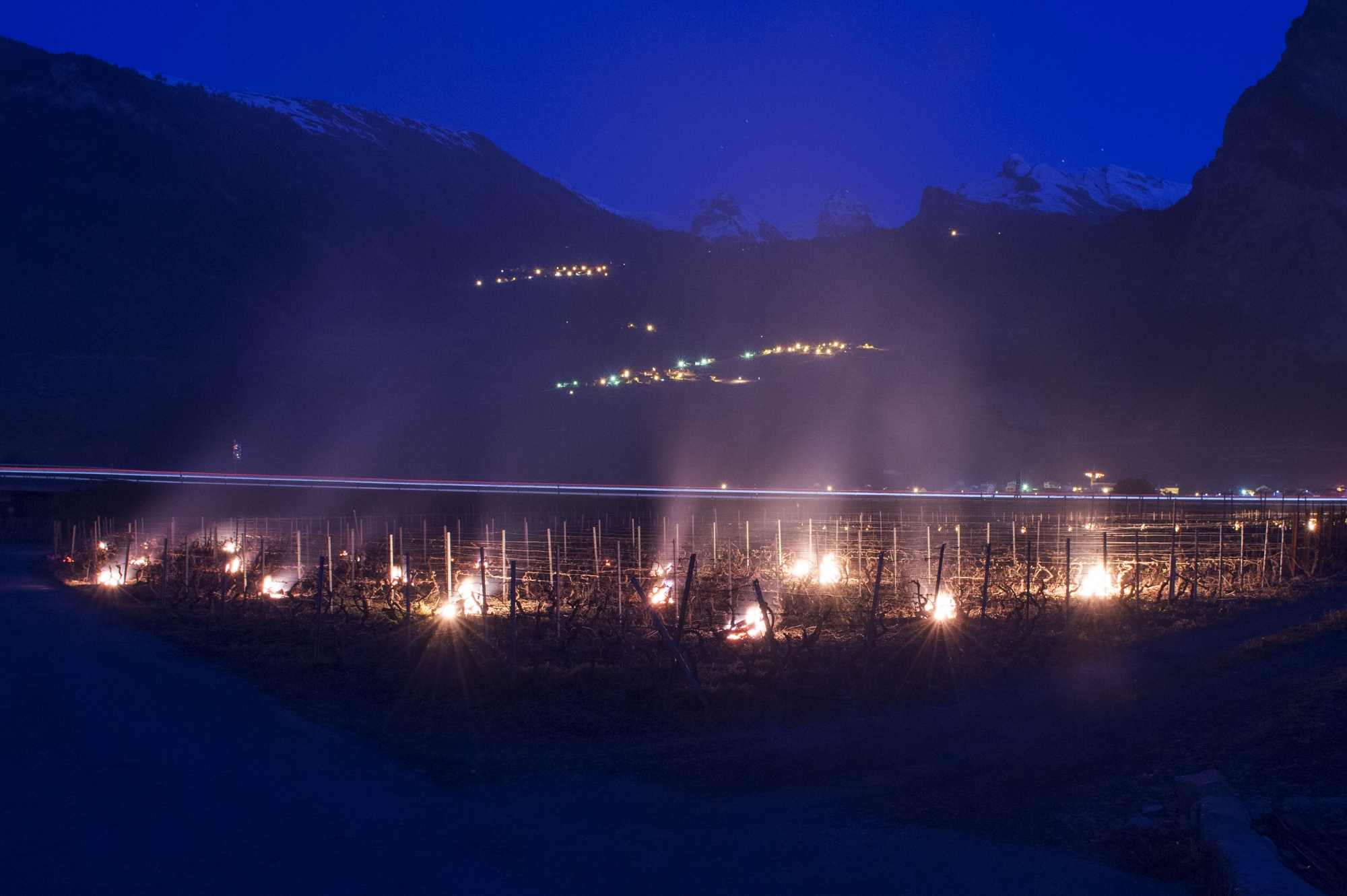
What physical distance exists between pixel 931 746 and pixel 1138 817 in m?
1.62

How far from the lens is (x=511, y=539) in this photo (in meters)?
17.8

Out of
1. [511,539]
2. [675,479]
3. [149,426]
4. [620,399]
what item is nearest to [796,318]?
[620,399]

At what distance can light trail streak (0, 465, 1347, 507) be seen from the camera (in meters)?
25.1

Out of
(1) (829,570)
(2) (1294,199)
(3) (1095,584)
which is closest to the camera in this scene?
(3) (1095,584)

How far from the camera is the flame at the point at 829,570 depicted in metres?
14.5

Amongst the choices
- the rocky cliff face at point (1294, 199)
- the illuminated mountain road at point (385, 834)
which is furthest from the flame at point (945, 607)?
the rocky cliff face at point (1294, 199)

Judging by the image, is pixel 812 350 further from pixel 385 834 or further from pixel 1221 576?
pixel 385 834

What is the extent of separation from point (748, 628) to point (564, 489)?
70.5 ft

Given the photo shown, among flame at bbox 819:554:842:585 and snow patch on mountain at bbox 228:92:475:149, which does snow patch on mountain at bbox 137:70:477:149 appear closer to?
snow patch on mountain at bbox 228:92:475:149

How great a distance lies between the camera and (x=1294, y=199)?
163 feet

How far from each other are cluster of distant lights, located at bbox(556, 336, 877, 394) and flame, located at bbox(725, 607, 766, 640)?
43266mm

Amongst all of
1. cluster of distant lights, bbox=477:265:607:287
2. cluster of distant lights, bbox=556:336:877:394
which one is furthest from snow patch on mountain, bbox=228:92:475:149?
cluster of distant lights, bbox=556:336:877:394

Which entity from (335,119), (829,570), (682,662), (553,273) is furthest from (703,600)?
(335,119)

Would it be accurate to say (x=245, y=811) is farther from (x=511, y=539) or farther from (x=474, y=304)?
(x=474, y=304)
